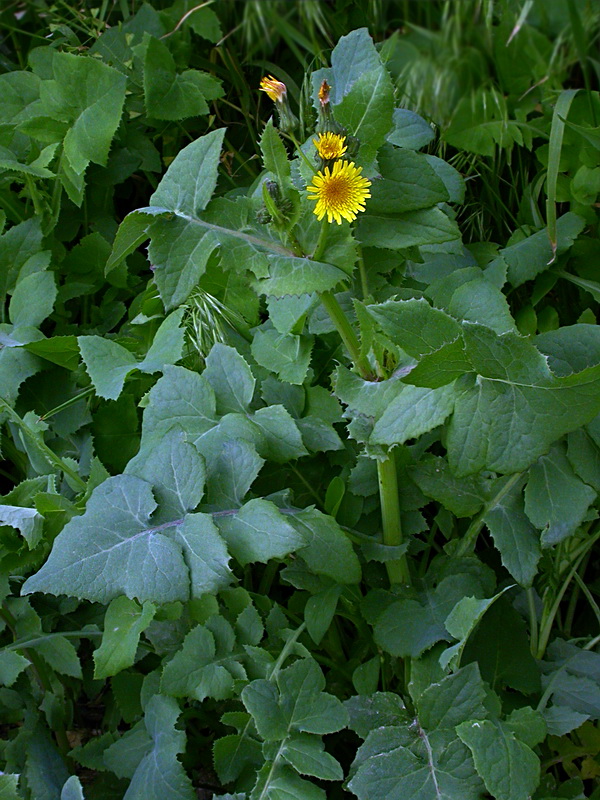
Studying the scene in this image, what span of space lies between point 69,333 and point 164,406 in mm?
605

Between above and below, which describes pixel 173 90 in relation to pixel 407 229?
above

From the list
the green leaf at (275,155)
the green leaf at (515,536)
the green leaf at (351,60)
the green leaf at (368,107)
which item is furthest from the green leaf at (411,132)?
the green leaf at (515,536)

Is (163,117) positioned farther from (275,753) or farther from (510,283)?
(275,753)

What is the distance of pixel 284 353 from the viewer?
152cm

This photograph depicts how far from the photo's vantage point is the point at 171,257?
3.92 ft

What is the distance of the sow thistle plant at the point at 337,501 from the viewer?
44.3 inches

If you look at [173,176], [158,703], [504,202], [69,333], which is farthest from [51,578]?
[504,202]

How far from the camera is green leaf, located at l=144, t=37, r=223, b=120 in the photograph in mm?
1873

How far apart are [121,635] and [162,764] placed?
0.73 feet

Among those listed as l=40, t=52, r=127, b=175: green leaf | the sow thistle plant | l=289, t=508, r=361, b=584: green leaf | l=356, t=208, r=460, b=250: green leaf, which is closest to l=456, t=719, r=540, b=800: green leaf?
the sow thistle plant

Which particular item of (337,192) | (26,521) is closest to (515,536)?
(337,192)

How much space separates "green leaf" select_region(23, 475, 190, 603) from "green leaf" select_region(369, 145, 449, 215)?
24.2 inches

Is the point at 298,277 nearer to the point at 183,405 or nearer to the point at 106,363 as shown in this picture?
the point at 183,405

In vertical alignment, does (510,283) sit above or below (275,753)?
above
